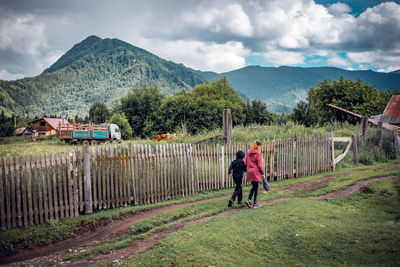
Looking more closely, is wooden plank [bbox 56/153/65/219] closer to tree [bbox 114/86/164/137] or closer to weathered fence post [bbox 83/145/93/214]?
weathered fence post [bbox 83/145/93/214]

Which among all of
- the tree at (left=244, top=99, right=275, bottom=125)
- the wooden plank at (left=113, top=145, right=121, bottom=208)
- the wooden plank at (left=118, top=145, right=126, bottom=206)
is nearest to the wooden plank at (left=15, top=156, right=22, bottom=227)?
the wooden plank at (left=113, top=145, right=121, bottom=208)

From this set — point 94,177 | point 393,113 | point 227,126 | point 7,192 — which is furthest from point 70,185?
point 393,113

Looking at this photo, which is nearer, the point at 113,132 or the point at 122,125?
the point at 113,132

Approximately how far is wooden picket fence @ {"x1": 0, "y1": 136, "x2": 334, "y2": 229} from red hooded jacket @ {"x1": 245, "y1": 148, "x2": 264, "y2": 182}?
2.40 metres

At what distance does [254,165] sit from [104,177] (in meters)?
4.82

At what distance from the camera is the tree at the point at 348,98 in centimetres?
3428

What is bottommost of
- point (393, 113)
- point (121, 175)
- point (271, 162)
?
point (271, 162)

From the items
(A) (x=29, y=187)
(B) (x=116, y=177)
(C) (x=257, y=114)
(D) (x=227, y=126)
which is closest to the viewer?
(A) (x=29, y=187)

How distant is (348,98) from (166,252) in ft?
123

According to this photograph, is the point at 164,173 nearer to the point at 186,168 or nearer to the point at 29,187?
the point at 186,168

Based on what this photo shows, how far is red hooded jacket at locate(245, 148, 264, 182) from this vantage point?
25.8 feet

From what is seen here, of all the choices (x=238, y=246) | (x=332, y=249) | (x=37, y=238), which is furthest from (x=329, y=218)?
(x=37, y=238)

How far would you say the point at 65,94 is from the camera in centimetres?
18612

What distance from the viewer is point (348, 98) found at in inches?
1372
